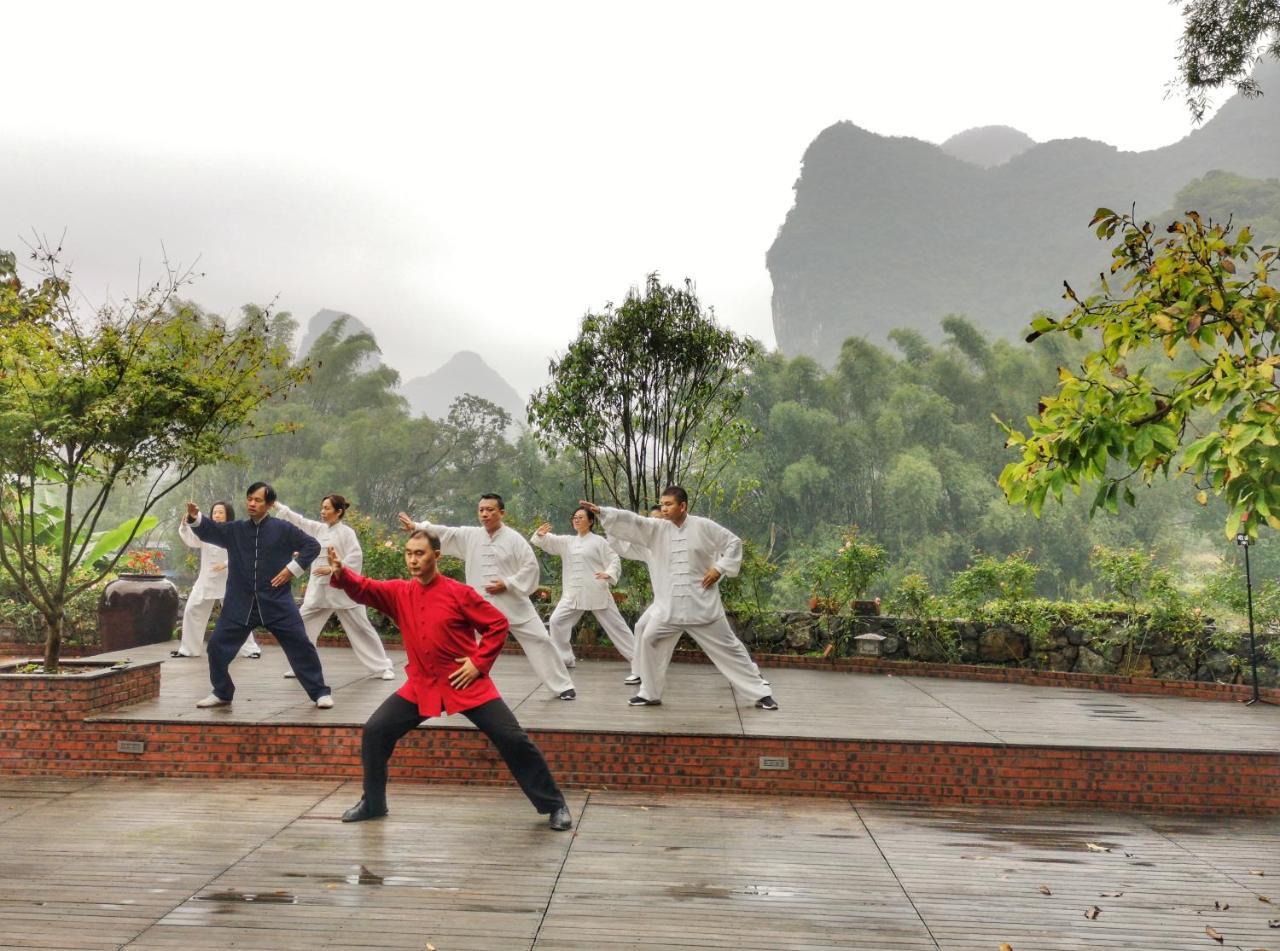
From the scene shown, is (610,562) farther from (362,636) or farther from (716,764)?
(716,764)

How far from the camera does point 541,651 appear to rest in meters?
7.34

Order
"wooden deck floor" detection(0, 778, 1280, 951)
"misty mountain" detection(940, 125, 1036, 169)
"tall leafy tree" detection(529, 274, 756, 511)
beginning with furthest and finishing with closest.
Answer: "misty mountain" detection(940, 125, 1036, 169) → "tall leafy tree" detection(529, 274, 756, 511) → "wooden deck floor" detection(0, 778, 1280, 951)

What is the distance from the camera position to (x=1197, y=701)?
9.05 metres

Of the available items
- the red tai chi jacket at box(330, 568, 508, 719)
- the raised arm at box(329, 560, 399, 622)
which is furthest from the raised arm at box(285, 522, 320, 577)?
the red tai chi jacket at box(330, 568, 508, 719)

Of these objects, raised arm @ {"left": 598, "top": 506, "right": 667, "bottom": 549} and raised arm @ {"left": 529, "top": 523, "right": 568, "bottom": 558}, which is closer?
raised arm @ {"left": 598, "top": 506, "right": 667, "bottom": 549}

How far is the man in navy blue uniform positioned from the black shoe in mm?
1842

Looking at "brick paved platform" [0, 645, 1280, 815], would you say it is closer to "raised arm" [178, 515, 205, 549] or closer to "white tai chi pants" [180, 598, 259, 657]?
"raised arm" [178, 515, 205, 549]

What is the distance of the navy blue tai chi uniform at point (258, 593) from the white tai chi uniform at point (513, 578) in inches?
36.2

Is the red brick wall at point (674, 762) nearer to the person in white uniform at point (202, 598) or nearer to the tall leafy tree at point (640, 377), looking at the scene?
the person in white uniform at point (202, 598)

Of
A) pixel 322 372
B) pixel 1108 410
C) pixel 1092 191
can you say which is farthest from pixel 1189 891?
pixel 1092 191

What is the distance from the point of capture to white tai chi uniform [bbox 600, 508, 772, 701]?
6992 mm

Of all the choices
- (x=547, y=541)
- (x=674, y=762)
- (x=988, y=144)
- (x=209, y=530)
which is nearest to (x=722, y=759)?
(x=674, y=762)

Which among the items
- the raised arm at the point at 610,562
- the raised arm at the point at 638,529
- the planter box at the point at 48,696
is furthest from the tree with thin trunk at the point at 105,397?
the raised arm at the point at 610,562

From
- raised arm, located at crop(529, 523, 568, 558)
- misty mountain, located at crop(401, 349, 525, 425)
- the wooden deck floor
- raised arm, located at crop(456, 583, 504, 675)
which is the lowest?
the wooden deck floor
